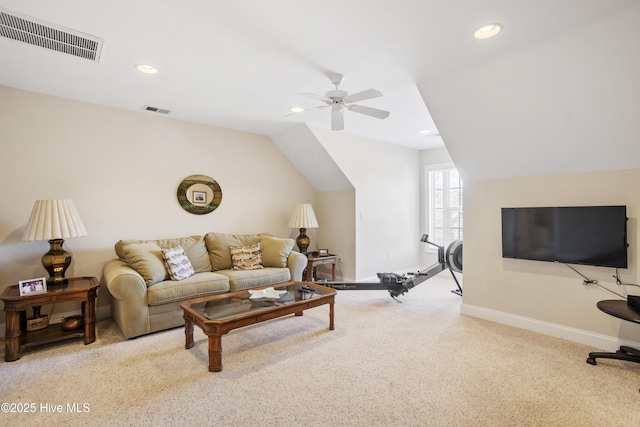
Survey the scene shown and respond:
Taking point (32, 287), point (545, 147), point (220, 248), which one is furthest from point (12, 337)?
point (545, 147)

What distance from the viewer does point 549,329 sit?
3.12 m

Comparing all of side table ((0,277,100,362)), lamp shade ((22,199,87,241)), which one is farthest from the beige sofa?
lamp shade ((22,199,87,241))

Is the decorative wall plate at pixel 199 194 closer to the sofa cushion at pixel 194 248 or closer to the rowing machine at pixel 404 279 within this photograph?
the sofa cushion at pixel 194 248

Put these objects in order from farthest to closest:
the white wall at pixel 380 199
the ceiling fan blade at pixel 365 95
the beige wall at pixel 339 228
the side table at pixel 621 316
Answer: the beige wall at pixel 339 228
the white wall at pixel 380 199
the ceiling fan blade at pixel 365 95
the side table at pixel 621 316

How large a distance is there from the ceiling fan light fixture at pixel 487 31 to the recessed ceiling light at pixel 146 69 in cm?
265

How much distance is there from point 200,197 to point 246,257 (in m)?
1.13

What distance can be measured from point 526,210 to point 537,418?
80.3 inches

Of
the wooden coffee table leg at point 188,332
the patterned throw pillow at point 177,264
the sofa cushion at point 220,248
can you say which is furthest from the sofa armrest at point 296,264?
the wooden coffee table leg at point 188,332

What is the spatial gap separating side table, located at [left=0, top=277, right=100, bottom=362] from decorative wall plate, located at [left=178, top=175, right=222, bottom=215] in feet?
4.96

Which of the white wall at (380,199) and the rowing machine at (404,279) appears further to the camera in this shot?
the white wall at (380,199)

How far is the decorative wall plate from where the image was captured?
430cm

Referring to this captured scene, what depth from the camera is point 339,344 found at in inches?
115

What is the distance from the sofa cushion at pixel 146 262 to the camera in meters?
3.23

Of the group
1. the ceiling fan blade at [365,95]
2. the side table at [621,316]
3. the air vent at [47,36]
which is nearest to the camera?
the air vent at [47,36]
